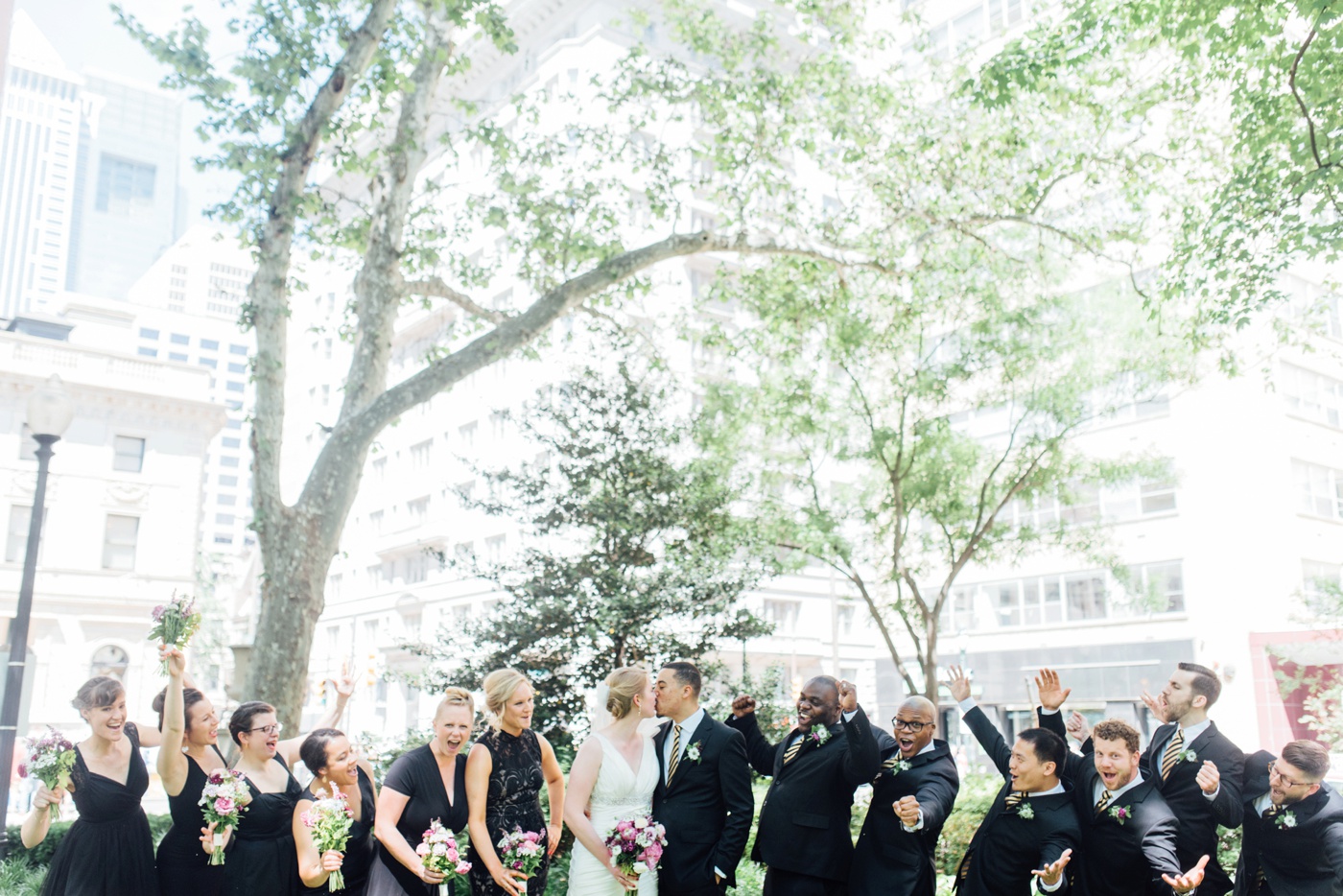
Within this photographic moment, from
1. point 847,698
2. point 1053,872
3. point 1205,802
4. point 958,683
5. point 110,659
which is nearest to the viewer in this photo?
point 1053,872

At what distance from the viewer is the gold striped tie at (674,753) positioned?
6680mm

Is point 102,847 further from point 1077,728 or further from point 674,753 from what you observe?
point 1077,728

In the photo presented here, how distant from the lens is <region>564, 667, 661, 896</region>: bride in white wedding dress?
6.52 metres

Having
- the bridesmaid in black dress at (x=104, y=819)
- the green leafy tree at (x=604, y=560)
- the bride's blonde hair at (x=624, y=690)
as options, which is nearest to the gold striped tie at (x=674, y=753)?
the bride's blonde hair at (x=624, y=690)

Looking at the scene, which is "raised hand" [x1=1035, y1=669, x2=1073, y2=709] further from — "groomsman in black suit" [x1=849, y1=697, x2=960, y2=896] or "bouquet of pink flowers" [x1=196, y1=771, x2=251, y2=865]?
"bouquet of pink flowers" [x1=196, y1=771, x2=251, y2=865]

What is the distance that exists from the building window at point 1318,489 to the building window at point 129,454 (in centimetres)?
4650

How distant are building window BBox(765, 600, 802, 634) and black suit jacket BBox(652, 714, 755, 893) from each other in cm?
4049

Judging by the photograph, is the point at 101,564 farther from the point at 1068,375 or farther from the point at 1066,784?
the point at 1066,784

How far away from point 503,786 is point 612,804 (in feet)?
2.26

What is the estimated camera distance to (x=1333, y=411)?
123ft

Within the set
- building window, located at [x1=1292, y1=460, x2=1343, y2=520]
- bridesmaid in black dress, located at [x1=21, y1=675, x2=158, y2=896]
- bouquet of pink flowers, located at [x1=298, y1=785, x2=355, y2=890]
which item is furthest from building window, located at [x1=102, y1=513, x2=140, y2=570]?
bouquet of pink flowers, located at [x1=298, y1=785, x2=355, y2=890]

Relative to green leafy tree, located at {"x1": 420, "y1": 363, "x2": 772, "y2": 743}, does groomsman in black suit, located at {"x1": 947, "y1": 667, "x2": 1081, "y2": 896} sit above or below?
below

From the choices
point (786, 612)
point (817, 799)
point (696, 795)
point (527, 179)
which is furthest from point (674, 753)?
point (786, 612)

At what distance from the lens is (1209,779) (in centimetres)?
609
